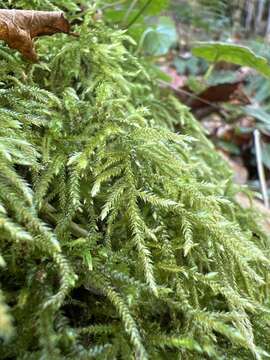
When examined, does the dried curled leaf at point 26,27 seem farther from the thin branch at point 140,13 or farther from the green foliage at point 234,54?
the green foliage at point 234,54

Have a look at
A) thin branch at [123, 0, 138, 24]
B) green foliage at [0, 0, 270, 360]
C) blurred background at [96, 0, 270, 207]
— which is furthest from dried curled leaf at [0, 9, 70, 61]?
thin branch at [123, 0, 138, 24]

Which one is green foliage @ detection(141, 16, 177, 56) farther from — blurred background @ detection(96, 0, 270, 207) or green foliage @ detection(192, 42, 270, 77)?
green foliage @ detection(192, 42, 270, 77)

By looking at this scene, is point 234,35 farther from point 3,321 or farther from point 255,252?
point 3,321

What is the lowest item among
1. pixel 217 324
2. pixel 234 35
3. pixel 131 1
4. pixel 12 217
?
pixel 234 35

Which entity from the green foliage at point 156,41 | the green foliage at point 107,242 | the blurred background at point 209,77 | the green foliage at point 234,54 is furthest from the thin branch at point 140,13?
the green foliage at point 107,242

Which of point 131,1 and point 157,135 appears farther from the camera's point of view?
point 131,1

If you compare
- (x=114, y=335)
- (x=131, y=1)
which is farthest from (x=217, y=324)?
(x=131, y=1)
